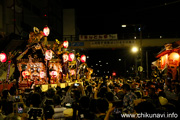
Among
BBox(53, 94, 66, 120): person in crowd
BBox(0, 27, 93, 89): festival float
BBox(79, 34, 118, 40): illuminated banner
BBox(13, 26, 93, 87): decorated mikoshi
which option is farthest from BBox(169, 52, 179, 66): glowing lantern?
BBox(79, 34, 118, 40): illuminated banner

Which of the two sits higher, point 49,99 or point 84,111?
point 49,99

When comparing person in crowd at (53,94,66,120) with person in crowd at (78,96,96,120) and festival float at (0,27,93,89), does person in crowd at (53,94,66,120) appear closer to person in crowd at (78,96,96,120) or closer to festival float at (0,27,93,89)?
person in crowd at (78,96,96,120)

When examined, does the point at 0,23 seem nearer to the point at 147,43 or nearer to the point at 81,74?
the point at 81,74

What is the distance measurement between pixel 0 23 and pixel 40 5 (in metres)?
10.8

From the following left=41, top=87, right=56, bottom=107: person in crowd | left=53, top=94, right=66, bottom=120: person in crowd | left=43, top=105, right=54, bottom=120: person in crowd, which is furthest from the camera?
left=41, top=87, right=56, bottom=107: person in crowd

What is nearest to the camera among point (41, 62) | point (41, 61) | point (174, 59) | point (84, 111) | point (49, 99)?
point (84, 111)

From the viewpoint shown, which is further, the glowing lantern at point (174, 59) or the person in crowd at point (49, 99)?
the glowing lantern at point (174, 59)

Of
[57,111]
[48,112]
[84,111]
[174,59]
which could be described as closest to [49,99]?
[57,111]

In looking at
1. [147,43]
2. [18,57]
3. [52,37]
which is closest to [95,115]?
[18,57]

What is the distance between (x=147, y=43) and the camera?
23.9 meters

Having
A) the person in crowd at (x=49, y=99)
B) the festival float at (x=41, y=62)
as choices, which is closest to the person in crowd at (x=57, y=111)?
the person in crowd at (x=49, y=99)

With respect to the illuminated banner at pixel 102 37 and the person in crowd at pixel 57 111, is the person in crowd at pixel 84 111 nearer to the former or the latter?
the person in crowd at pixel 57 111

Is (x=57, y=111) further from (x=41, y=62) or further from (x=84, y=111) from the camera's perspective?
(x=41, y=62)

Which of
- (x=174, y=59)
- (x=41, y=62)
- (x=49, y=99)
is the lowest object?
(x=49, y=99)
